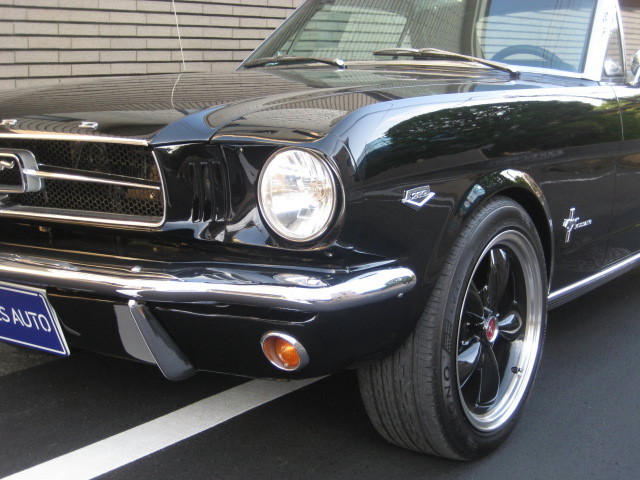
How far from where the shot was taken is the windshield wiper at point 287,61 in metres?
3.33

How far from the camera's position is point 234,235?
2.07m

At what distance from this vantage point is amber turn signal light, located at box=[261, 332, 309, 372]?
6.63 feet

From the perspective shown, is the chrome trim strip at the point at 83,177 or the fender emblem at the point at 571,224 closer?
the chrome trim strip at the point at 83,177

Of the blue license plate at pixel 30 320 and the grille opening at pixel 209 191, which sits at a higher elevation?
the grille opening at pixel 209 191

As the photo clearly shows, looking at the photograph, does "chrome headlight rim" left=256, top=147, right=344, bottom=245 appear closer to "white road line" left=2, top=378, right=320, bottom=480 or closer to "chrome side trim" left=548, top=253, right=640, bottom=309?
"white road line" left=2, top=378, right=320, bottom=480

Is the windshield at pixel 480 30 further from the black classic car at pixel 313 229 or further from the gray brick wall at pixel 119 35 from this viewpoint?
the gray brick wall at pixel 119 35

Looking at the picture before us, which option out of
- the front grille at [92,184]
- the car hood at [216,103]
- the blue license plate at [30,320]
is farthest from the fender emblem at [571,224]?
the blue license plate at [30,320]

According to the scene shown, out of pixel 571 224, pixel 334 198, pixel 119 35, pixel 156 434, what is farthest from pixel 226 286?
pixel 119 35

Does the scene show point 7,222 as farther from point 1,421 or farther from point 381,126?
point 381,126

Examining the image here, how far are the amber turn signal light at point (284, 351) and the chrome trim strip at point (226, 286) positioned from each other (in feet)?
0.36

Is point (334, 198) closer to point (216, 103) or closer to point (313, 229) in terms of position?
point (313, 229)

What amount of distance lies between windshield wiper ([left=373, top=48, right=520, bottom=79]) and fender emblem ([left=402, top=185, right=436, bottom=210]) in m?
1.10

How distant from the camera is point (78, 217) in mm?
2273

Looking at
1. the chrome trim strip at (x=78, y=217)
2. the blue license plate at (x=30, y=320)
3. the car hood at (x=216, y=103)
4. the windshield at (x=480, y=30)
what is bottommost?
the blue license plate at (x=30, y=320)
